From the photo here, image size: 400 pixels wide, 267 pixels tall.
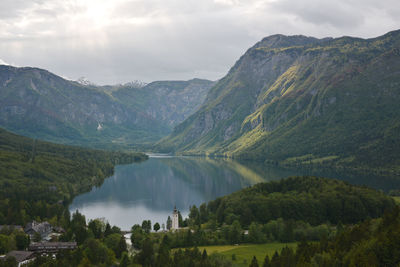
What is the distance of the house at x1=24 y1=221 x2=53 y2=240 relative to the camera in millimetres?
86137

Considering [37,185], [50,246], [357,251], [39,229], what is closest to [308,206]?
[357,251]

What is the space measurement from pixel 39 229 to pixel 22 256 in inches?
818

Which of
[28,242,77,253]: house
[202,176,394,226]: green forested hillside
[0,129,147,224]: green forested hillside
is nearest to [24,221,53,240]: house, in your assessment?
[0,129,147,224]: green forested hillside

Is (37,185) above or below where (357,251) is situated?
above

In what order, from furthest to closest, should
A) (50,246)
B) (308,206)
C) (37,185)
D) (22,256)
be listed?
(37,185) → (308,206) → (50,246) → (22,256)

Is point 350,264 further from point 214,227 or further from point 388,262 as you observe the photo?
point 214,227

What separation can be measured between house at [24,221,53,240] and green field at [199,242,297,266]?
34.8m

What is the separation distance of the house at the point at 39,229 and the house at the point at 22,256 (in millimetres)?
14412

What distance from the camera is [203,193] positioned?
6471 inches

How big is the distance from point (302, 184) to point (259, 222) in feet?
79.1

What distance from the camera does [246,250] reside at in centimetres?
7344

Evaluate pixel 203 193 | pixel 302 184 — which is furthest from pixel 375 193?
pixel 203 193

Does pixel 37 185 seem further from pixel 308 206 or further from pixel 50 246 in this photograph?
pixel 308 206

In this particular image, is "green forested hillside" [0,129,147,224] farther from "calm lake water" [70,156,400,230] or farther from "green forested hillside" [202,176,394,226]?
"green forested hillside" [202,176,394,226]
